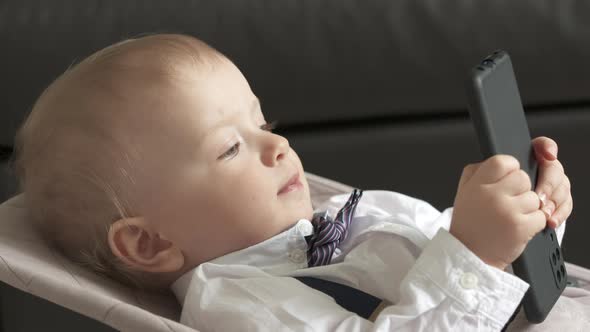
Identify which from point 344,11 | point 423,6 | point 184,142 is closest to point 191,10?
point 344,11

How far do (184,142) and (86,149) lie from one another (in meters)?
0.09

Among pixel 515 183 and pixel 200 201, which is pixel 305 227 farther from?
pixel 515 183

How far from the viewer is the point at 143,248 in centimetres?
84

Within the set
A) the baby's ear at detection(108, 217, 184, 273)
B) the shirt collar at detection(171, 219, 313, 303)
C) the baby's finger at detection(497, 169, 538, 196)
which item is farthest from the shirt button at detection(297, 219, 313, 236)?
the baby's finger at detection(497, 169, 538, 196)

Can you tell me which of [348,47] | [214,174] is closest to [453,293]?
[214,174]

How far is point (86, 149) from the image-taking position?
806 mm

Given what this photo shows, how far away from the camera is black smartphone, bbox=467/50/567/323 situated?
2.26 feet

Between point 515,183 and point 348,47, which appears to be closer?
point 515,183

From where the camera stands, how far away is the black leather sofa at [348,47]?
3.80 feet

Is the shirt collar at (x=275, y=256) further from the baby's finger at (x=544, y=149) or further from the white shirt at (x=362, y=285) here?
Answer: the baby's finger at (x=544, y=149)

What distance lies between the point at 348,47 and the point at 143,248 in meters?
0.46

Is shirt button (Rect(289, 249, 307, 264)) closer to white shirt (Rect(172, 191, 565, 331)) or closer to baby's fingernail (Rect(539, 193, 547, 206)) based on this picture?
white shirt (Rect(172, 191, 565, 331))

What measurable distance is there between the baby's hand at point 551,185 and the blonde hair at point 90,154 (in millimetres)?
322

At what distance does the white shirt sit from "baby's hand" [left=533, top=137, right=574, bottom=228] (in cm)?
9
